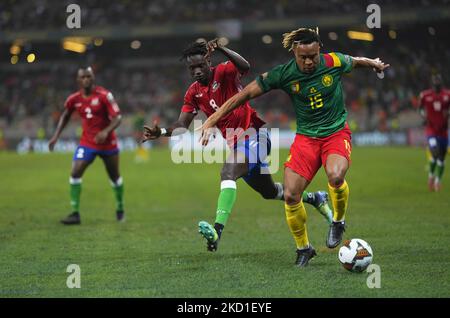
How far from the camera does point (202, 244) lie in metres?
10.5

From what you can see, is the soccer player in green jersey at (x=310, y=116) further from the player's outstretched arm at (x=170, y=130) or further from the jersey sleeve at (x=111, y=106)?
the jersey sleeve at (x=111, y=106)

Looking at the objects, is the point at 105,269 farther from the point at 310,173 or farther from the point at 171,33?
the point at 171,33

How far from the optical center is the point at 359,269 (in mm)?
7773

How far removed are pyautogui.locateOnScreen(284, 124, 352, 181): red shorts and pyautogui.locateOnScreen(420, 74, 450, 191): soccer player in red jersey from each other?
1006 cm

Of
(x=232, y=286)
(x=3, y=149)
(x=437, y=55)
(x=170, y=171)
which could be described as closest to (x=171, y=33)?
(x=3, y=149)

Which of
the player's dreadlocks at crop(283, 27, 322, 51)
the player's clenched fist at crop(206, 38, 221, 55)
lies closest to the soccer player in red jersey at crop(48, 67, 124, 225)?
the player's clenched fist at crop(206, 38, 221, 55)

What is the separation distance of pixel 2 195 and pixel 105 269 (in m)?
12.0

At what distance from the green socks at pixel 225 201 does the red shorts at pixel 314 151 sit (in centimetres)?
84

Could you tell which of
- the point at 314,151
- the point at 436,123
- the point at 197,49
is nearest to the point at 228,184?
the point at 314,151

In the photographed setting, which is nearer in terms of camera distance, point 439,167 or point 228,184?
point 228,184

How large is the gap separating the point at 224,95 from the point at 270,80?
1496mm

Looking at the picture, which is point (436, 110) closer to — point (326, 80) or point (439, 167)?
point (439, 167)
